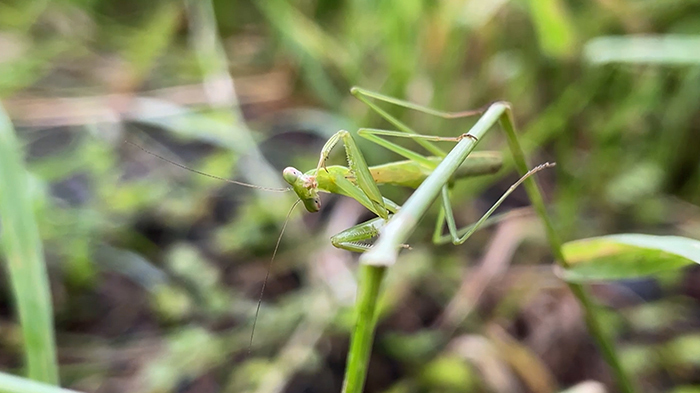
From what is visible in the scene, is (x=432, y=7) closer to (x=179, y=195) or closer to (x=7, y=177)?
(x=179, y=195)

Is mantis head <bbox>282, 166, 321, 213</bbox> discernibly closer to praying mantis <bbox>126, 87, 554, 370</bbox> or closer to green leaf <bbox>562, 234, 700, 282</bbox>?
praying mantis <bbox>126, 87, 554, 370</bbox>

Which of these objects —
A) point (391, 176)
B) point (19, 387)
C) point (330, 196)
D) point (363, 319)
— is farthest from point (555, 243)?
point (330, 196)

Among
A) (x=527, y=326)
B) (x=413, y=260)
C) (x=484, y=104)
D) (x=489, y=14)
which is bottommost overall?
(x=527, y=326)

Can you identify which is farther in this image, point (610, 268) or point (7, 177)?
point (7, 177)

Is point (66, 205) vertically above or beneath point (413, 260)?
above

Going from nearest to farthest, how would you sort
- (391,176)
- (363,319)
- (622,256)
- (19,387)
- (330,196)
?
(363,319), (19,387), (622,256), (391,176), (330,196)

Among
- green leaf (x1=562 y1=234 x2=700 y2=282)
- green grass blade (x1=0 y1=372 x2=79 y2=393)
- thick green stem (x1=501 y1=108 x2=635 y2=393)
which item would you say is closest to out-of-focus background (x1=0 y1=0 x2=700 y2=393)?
thick green stem (x1=501 y1=108 x2=635 y2=393)

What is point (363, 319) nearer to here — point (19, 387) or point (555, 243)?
point (19, 387)

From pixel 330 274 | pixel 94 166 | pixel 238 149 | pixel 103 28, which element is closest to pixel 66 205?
pixel 94 166
